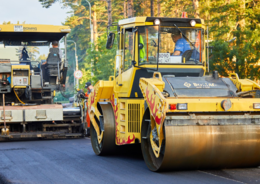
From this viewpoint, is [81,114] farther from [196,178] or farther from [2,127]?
[196,178]

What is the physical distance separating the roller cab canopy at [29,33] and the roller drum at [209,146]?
8680 millimetres

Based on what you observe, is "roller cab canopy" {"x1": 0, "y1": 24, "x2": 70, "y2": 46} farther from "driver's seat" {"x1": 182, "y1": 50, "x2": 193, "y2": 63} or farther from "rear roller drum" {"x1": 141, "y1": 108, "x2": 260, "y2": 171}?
"rear roller drum" {"x1": 141, "y1": 108, "x2": 260, "y2": 171}

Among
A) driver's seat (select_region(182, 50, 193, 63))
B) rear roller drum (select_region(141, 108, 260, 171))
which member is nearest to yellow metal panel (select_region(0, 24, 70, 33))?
driver's seat (select_region(182, 50, 193, 63))

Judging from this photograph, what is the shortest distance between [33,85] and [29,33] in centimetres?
173

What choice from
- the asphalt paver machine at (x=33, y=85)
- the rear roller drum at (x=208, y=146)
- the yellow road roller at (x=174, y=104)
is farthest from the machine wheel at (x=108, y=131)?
the asphalt paver machine at (x=33, y=85)

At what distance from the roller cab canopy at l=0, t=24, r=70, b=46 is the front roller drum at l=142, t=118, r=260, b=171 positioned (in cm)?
865

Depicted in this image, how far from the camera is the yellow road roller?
6789 mm

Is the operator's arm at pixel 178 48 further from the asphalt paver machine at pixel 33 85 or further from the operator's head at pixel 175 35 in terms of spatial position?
the asphalt paver machine at pixel 33 85

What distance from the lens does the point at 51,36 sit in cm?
1507

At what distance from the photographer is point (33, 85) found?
14266 millimetres

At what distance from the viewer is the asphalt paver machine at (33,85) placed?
13.1 m

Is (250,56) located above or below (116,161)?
above

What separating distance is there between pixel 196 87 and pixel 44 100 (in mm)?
8487

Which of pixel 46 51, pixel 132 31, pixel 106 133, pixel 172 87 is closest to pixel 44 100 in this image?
pixel 46 51
